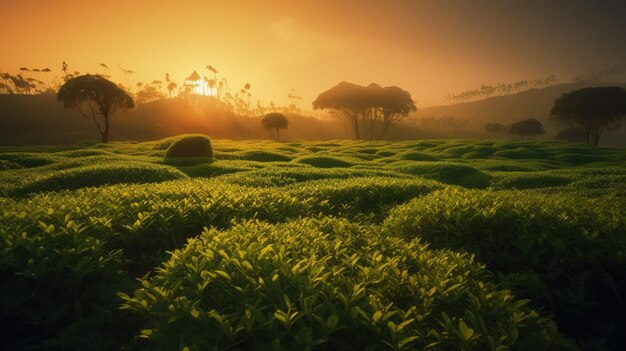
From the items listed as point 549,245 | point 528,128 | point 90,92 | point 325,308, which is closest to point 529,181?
point 549,245

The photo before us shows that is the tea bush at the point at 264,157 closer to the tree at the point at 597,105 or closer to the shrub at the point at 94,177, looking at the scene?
the shrub at the point at 94,177

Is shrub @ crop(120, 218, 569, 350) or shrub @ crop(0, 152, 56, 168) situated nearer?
shrub @ crop(120, 218, 569, 350)

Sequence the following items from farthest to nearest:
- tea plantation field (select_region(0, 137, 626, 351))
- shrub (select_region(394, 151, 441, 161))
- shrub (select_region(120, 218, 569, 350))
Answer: shrub (select_region(394, 151, 441, 161))
tea plantation field (select_region(0, 137, 626, 351))
shrub (select_region(120, 218, 569, 350))

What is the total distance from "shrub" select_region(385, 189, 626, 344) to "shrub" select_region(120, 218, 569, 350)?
1368mm

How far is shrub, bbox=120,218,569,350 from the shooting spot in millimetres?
3039

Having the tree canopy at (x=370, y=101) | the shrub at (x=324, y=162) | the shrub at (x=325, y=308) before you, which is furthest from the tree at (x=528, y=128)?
the shrub at (x=325, y=308)

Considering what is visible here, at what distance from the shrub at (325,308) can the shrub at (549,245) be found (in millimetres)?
1368

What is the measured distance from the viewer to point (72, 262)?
4945 millimetres

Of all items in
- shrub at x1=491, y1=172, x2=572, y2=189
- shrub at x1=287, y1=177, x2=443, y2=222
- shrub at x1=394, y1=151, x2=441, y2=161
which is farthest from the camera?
shrub at x1=394, y1=151, x2=441, y2=161

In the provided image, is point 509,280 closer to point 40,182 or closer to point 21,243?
point 21,243

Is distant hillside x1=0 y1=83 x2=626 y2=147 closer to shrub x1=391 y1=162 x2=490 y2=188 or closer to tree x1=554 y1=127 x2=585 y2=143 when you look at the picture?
tree x1=554 y1=127 x2=585 y2=143

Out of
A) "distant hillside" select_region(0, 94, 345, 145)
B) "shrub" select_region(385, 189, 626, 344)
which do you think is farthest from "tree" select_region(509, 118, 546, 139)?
"shrub" select_region(385, 189, 626, 344)

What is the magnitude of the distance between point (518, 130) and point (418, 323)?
361 ft

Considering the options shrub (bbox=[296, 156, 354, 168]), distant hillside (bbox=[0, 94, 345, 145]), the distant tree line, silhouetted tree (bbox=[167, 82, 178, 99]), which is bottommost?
shrub (bbox=[296, 156, 354, 168])
